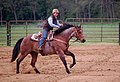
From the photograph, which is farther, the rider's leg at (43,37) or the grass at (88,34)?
the grass at (88,34)

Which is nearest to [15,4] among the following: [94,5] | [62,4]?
[62,4]

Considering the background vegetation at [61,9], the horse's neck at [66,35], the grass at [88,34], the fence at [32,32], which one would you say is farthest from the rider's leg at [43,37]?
the background vegetation at [61,9]

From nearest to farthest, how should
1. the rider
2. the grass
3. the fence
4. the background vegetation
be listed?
1. the rider
2. the fence
3. the grass
4. the background vegetation

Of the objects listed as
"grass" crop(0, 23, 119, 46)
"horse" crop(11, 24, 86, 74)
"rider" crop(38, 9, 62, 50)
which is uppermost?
"rider" crop(38, 9, 62, 50)

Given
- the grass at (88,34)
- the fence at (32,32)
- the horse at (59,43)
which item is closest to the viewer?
the horse at (59,43)

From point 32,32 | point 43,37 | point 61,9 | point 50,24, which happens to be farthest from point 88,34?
point 61,9

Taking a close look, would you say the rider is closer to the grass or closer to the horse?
the horse

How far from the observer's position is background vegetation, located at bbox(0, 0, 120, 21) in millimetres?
61719

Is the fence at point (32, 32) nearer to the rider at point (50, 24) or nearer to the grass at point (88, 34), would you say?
the grass at point (88, 34)

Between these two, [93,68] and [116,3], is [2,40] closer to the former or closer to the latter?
[93,68]

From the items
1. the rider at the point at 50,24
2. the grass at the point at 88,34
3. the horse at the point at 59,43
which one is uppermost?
the rider at the point at 50,24

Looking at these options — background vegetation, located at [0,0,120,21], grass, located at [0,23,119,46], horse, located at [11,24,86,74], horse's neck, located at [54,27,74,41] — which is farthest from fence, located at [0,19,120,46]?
background vegetation, located at [0,0,120,21]

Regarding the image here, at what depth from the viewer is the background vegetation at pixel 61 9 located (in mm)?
61719

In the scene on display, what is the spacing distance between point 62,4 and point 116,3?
31.7ft
